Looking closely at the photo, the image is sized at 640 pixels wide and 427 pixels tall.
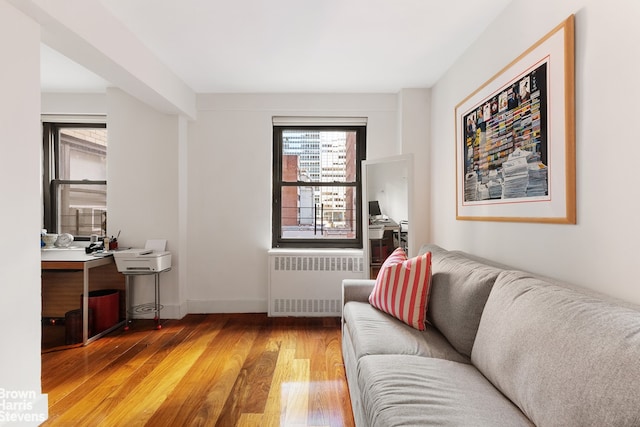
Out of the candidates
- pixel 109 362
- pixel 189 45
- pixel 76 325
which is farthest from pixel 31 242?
pixel 189 45

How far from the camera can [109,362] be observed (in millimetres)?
2633

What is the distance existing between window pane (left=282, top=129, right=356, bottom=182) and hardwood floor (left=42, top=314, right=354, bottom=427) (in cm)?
174

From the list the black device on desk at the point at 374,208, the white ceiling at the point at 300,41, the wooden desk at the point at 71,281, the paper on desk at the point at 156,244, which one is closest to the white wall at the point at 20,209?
the white ceiling at the point at 300,41

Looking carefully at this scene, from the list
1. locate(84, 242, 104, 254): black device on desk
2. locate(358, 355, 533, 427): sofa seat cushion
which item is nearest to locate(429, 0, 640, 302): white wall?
locate(358, 355, 533, 427): sofa seat cushion

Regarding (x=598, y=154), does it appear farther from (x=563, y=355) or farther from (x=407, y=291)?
(x=407, y=291)

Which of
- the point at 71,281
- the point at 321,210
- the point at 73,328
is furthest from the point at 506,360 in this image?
the point at 71,281

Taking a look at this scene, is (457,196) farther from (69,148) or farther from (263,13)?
(69,148)

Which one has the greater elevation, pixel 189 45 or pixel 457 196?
pixel 189 45

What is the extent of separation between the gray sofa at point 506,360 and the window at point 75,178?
361 centimetres

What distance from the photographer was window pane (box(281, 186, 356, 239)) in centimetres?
406

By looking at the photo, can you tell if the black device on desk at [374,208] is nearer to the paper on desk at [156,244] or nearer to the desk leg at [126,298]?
the paper on desk at [156,244]

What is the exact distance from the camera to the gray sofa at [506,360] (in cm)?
96

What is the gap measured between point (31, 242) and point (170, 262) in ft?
6.06

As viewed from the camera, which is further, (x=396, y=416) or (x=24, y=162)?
(x=24, y=162)
